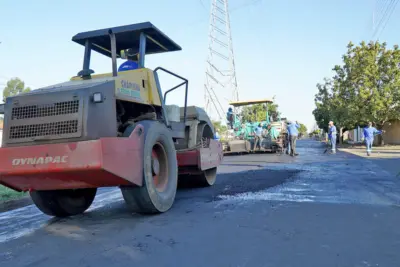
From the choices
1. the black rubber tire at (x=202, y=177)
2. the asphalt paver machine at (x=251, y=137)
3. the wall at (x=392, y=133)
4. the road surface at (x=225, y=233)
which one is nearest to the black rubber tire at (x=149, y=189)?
the road surface at (x=225, y=233)

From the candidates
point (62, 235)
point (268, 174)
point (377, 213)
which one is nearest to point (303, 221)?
point (377, 213)

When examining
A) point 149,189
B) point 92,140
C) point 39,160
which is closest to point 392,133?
point 149,189

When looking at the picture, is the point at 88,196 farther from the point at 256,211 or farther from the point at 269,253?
the point at 269,253

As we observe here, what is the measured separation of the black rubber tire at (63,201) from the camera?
16.2 feet

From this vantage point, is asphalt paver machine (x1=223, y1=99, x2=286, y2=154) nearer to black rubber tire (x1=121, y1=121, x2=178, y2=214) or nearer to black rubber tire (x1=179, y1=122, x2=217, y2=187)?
black rubber tire (x1=179, y1=122, x2=217, y2=187)

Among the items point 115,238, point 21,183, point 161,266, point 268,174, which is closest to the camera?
point 161,266

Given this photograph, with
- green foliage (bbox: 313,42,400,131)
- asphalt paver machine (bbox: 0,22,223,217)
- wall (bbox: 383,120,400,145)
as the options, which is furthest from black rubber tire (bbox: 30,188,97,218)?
wall (bbox: 383,120,400,145)

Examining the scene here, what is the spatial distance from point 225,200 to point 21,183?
3013 millimetres

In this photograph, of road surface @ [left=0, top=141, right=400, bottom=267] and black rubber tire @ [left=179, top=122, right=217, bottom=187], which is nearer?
road surface @ [left=0, top=141, right=400, bottom=267]

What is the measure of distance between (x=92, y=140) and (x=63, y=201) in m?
1.78

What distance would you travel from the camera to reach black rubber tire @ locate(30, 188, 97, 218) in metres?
4.95

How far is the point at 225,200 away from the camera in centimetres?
591

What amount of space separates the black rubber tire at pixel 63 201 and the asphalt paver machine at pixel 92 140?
0.04ft

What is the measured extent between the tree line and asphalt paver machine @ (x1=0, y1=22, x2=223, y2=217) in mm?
20788
